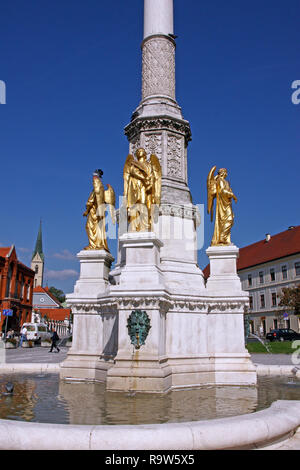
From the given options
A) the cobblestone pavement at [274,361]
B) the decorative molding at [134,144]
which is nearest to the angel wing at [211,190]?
the decorative molding at [134,144]

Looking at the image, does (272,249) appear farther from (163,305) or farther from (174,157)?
(163,305)

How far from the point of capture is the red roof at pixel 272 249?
190 ft

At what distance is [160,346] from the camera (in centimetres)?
962

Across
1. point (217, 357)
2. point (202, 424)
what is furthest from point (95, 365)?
point (202, 424)

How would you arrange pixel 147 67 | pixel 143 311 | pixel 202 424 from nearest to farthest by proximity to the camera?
1. pixel 202 424
2. pixel 143 311
3. pixel 147 67

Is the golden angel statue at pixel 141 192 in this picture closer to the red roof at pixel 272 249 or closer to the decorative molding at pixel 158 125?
the decorative molding at pixel 158 125

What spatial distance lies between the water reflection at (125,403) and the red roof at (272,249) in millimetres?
47393

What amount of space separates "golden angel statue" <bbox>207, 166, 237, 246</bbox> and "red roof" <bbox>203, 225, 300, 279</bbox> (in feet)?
146

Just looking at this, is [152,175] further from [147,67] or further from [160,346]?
[147,67]

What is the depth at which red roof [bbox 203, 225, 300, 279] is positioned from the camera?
57931 mm

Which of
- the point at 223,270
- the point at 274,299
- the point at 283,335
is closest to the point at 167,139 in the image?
the point at 223,270

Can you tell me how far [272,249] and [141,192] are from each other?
5488 centimetres

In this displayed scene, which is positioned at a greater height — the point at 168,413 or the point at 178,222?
the point at 178,222

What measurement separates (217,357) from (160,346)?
233 cm
